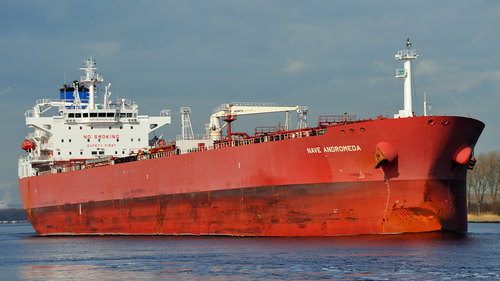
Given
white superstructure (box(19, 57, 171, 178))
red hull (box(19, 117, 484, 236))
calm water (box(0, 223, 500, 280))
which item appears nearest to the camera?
calm water (box(0, 223, 500, 280))

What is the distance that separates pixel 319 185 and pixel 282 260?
5.76 metres

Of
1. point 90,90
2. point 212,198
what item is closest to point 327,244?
point 212,198

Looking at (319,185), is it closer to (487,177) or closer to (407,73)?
(407,73)

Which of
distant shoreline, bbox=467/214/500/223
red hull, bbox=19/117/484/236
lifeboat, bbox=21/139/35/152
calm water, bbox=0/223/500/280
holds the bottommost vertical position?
distant shoreline, bbox=467/214/500/223

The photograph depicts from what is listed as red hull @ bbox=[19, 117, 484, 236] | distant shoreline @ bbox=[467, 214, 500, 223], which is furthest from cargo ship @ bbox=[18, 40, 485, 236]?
distant shoreline @ bbox=[467, 214, 500, 223]

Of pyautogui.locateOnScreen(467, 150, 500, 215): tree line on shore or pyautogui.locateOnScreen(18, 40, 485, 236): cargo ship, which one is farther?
pyautogui.locateOnScreen(467, 150, 500, 215): tree line on shore

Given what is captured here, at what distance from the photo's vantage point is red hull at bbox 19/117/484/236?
21.7m

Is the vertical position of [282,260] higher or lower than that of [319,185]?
lower

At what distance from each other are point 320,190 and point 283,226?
2346 mm

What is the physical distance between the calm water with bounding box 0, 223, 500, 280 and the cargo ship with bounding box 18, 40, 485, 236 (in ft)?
3.74

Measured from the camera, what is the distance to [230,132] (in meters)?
29.2

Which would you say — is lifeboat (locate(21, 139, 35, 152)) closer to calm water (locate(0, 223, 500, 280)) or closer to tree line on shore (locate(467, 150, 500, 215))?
calm water (locate(0, 223, 500, 280))

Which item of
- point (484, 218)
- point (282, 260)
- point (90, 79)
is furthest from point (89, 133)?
point (484, 218)

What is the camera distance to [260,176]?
25062 mm
